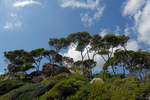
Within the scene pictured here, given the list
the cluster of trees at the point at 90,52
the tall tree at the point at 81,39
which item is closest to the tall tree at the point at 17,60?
the cluster of trees at the point at 90,52

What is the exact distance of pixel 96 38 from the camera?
23422 millimetres

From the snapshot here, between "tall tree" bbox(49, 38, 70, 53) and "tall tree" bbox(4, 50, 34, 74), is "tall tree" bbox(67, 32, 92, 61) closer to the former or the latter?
"tall tree" bbox(49, 38, 70, 53)

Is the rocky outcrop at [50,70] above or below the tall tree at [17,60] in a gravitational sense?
below

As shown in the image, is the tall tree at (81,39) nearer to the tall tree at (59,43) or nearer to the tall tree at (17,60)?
the tall tree at (59,43)

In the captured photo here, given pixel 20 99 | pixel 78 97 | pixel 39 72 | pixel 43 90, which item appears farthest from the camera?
pixel 39 72

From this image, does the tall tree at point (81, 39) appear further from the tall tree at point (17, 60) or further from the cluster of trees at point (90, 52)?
the tall tree at point (17, 60)

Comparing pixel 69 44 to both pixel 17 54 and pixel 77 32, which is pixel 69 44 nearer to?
pixel 77 32

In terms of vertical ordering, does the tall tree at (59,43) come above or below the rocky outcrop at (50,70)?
above

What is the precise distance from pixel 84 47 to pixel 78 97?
20.5 metres

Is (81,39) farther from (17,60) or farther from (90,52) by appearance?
(17,60)

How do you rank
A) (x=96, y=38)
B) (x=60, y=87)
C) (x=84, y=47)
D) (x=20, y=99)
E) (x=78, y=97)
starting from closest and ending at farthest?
(x=78, y=97) → (x=60, y=87) → (x=20, y=99) → (x=96, y=38) → (x=84, y=47)

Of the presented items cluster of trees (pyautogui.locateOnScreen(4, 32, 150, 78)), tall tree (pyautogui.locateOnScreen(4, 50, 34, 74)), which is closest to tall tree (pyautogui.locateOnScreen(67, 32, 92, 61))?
cluster of trees (pyautogui.locateOnScreen(4, 32, 150, 78))

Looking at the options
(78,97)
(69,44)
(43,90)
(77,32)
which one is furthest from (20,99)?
(69,44)

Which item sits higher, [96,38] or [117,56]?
[96,38]
